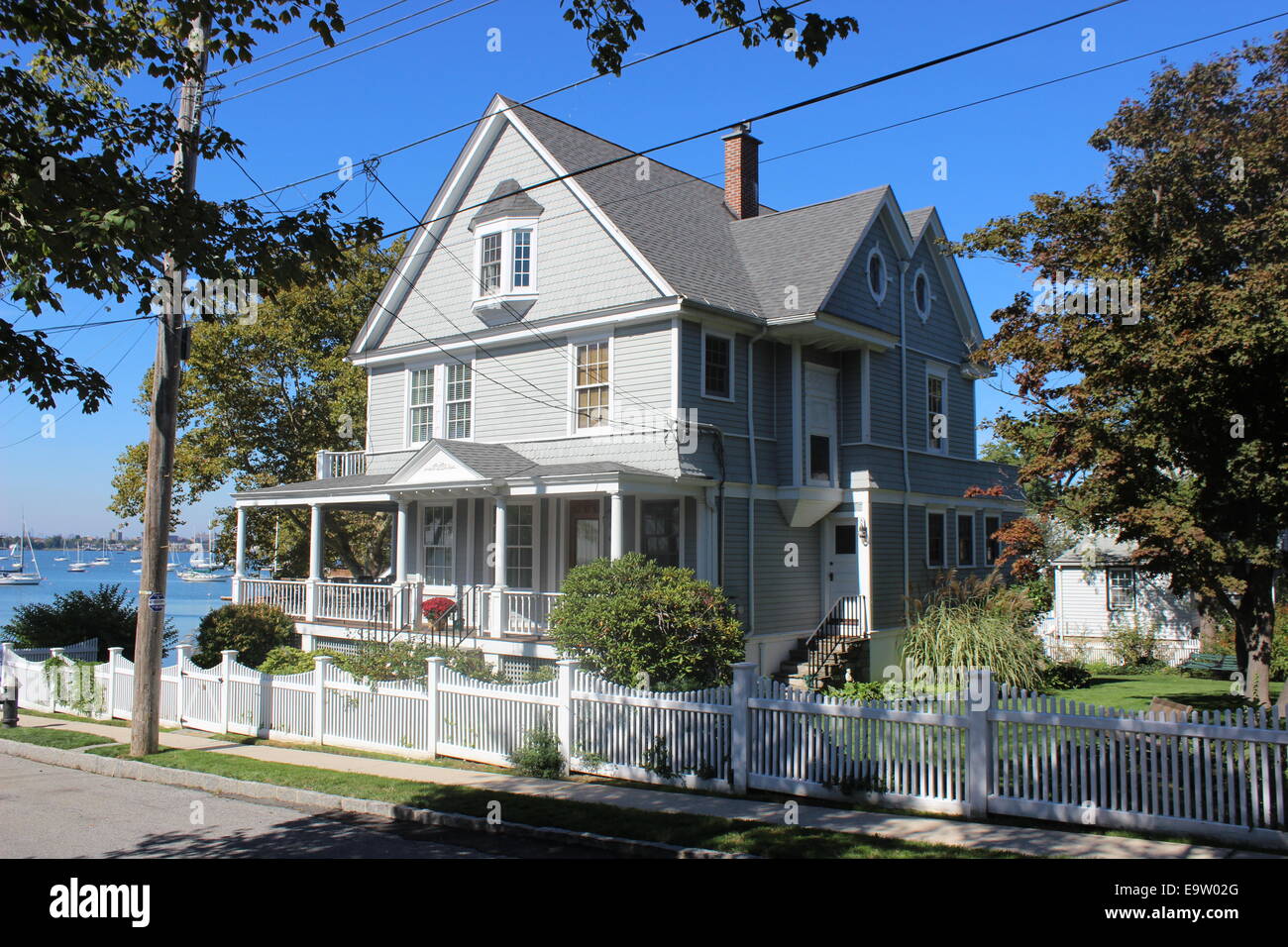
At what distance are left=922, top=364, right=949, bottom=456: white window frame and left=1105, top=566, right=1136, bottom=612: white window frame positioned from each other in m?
8.34

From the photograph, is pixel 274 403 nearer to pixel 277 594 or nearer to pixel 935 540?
pixel 277 594

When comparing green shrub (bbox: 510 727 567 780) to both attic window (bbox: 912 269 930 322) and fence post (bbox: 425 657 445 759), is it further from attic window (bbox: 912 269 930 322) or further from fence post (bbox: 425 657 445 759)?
attic window (bbox: 912 269 930 322)

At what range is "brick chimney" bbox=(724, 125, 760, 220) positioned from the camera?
24192mm

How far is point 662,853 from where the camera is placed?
8.80 metres

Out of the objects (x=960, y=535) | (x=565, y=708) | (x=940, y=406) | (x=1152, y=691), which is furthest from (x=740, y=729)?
(x=960, y=535)

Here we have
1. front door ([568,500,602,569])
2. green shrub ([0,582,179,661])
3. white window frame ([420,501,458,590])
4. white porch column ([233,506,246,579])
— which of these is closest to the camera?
front door ([568,500,602,569])

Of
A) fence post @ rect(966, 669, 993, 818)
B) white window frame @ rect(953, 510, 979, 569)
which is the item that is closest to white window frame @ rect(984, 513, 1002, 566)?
white window frame @ rect(953, 510, 979, 569)

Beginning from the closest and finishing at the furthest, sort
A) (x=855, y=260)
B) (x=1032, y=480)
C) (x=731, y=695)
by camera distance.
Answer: (x=731, y=695), (x=1032, y=480), (x=855, y=260)

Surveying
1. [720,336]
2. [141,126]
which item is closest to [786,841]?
[141,126]

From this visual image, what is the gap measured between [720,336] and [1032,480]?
21.1 feet

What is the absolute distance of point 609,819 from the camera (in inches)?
390

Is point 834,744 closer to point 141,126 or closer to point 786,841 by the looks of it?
point 786,841

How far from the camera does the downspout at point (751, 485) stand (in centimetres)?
1928
